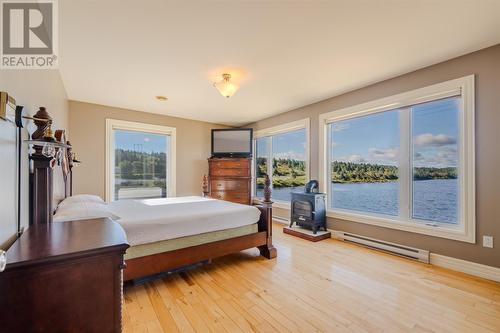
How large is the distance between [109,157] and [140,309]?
3333 millimetres

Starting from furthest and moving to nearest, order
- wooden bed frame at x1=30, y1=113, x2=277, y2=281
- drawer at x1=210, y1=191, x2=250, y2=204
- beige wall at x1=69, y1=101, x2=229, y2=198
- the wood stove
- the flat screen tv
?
the flat screen tv
drawer at x1=210, y1=191, x2=250, y2=204
beige wall at x1=69, y1=101, x2=229, y2=198
the wood stove
wooden bed frame at x1=30, y1=113, x2=277, y2=281

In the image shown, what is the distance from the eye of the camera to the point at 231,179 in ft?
17.3

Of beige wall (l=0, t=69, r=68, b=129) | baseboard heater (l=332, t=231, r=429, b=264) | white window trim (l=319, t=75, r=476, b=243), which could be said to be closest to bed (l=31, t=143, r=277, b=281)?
beige wall (l=0, t=69, r=68, b=129)

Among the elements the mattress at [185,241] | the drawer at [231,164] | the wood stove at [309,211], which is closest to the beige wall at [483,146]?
the wood stove at [309,211]

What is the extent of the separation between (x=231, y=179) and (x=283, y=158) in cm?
128

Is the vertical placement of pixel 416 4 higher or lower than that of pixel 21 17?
higher

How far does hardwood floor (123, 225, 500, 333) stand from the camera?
1719 mm

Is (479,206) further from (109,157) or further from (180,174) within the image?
(109,157)

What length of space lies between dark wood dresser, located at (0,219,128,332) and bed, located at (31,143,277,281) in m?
0.65

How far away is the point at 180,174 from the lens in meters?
5.23

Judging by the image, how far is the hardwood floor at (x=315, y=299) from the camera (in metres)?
1.72

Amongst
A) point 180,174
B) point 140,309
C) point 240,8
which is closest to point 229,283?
point 140,309

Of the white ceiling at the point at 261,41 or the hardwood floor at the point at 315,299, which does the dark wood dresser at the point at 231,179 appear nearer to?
the white ceiling at the point at 261,41

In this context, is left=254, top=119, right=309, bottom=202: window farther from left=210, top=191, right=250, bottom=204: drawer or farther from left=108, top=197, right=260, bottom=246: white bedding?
left=108, top=197, right=260, bottom=246: white bedding
